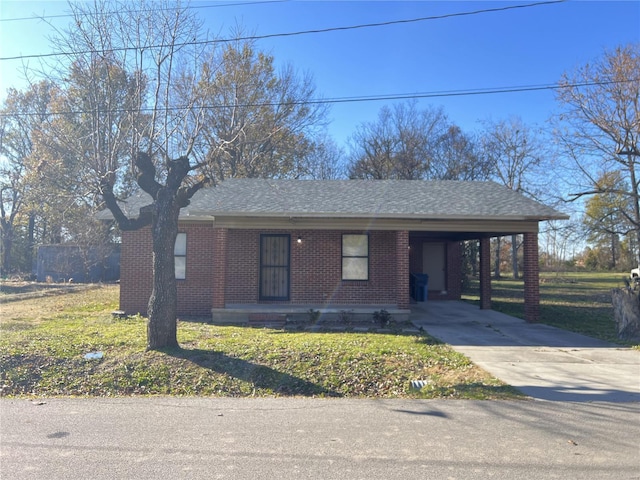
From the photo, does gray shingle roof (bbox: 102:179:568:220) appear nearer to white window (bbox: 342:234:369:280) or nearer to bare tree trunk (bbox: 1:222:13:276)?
white window (bbox: 342:234:369:280)

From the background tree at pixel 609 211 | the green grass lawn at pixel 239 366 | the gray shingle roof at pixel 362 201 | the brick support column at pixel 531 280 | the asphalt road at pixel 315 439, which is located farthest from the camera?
the background tree at pixel 609 211

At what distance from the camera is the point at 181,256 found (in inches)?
513

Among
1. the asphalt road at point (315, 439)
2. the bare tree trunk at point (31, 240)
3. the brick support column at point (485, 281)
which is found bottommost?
the asphalt road at point (315, 439)

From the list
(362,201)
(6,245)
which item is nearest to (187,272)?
(362,201)

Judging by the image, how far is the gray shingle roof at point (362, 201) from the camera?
1188 cm

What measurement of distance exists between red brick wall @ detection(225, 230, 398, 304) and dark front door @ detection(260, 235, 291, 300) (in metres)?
0.20

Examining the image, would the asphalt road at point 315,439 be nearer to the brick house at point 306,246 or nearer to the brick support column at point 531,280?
the brick house at point 306,246

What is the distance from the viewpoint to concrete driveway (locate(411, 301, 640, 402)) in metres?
6.16

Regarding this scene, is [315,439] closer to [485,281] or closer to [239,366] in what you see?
[239,366]

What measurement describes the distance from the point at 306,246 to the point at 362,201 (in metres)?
2.16

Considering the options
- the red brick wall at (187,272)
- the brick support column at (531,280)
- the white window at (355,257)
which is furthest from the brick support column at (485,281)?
the red brick wall at (187,272)

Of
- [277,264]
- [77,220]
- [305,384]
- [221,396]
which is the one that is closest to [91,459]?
[221,396]

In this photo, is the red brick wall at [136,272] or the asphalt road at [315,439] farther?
the red brick wall at [136,272]

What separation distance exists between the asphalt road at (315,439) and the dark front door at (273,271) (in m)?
7.43
